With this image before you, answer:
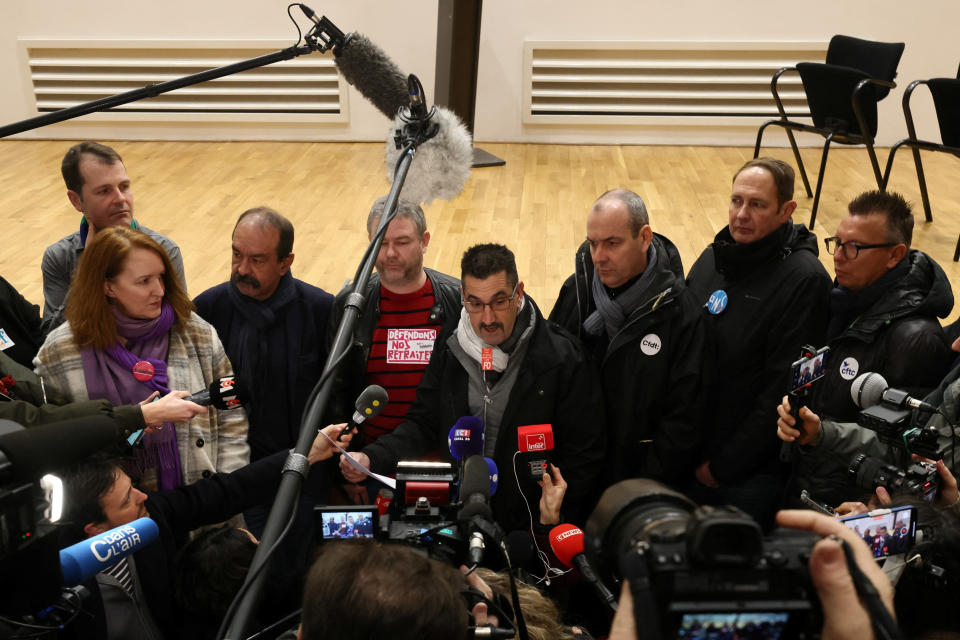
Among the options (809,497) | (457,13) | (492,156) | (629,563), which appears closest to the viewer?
(629,563)

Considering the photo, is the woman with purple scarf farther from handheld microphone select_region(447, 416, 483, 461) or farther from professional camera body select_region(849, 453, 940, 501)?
professional camera body select_region(849, 453, 940, 501)

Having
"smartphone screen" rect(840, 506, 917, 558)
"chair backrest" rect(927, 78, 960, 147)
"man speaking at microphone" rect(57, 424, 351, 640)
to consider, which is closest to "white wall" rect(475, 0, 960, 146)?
"chair backrest" rect(927, 78, 960, 147)

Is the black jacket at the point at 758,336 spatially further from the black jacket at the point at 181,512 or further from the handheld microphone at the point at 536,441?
the black jacket at the point at 181,512

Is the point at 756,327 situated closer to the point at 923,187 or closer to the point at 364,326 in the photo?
the point at 364,326

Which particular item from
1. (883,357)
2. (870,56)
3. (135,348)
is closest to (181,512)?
(135,348)

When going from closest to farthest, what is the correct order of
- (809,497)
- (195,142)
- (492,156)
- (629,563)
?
1. (629,563)
2. (809,497)
3. (492,156)
4. (195,142)

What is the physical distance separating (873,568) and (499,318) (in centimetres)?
144

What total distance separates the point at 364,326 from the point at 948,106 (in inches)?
187

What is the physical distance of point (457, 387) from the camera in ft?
8.30

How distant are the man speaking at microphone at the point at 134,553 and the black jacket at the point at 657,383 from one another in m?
0.97

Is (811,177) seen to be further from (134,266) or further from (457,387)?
(134,266)

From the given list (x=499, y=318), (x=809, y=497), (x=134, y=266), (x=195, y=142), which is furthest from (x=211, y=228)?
(x=809, y=497)

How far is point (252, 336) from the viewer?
108 inches

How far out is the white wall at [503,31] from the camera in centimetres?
749
